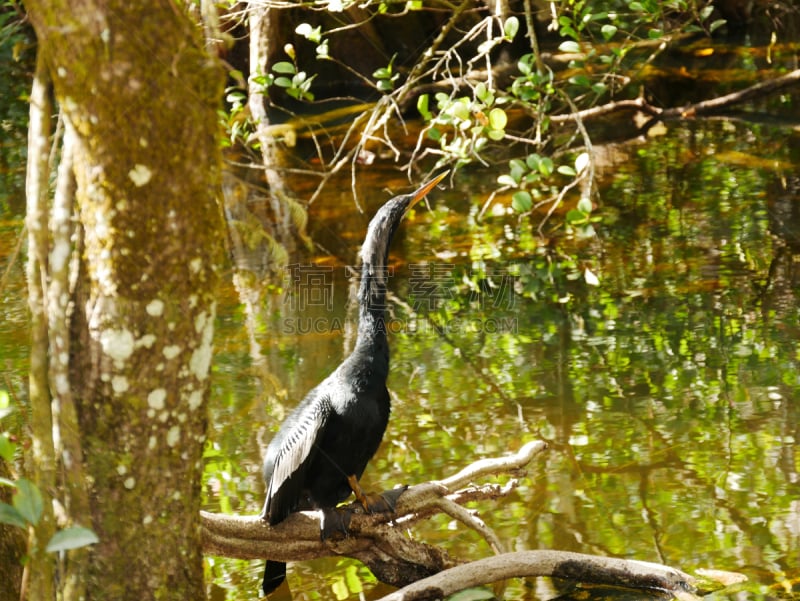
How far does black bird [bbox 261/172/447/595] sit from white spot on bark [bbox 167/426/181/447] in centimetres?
107

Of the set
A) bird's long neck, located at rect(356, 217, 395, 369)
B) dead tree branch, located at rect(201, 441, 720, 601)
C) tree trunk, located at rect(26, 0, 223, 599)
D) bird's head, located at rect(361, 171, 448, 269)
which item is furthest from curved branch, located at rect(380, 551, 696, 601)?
bird's head, located at rect(361, 171, 448, 269)

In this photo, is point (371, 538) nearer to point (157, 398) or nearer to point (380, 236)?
point (380, 236)

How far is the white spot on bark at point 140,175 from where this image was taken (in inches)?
77.2

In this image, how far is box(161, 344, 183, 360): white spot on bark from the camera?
80.4 inches

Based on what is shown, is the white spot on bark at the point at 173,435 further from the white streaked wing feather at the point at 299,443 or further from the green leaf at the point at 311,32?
the green leaf at the point at 311,32

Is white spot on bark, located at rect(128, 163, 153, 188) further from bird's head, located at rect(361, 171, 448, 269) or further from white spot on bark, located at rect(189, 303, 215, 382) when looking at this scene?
bird's head, located at rect(361, 171, 448, 269)

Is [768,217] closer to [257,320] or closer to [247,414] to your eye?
[257,320]

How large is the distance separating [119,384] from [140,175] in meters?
0.42

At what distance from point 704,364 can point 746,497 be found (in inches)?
50.5

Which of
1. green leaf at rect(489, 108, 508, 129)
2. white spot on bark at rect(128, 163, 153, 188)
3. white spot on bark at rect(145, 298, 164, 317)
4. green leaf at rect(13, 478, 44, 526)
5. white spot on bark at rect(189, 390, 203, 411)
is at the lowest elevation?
green leaf at rect(13, 478, 44, 526)

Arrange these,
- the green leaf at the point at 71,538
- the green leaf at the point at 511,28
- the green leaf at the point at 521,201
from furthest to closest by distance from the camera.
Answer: the green leaf at the point at 511,28, the green leaf at the point at 521,201, the green leaf at the point at 71,538

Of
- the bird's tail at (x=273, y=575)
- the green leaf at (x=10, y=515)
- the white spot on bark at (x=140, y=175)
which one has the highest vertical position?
the white spot on bark at (x=140, y=175)

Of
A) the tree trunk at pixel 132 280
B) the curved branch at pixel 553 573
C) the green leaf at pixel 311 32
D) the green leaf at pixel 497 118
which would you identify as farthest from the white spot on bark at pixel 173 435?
the green leaf at pixel 311 32

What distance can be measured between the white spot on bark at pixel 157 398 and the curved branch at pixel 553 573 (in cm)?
114
